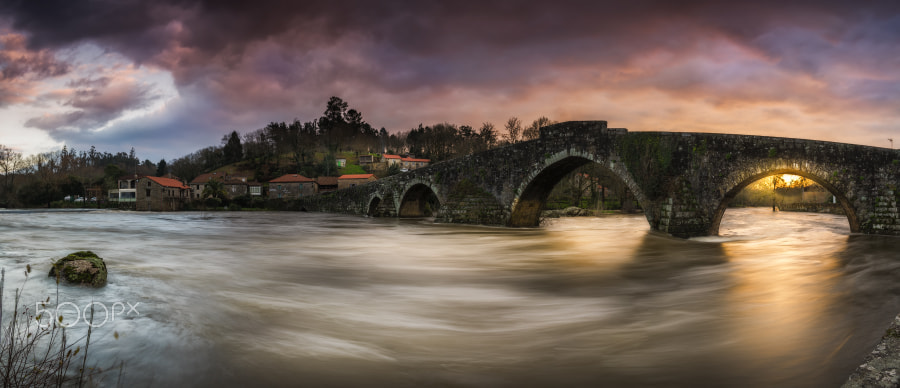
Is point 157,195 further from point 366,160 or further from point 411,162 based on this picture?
point 411,162

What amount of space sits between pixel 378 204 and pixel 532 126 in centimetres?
2187

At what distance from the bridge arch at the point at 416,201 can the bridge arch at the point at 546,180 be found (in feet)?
25.9

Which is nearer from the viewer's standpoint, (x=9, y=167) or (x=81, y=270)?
(x=81, y=270)

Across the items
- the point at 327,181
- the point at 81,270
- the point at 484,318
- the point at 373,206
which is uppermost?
the point at 327,181

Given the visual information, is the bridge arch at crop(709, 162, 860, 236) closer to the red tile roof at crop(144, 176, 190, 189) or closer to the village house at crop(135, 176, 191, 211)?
the village house at crop(135, 176, 191, 211)

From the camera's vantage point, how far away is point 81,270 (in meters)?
5.96

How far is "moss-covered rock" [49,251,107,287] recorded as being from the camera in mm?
5879

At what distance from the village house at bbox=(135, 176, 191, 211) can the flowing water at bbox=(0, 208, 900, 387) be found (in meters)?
44.0

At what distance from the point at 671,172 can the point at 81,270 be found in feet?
51.6

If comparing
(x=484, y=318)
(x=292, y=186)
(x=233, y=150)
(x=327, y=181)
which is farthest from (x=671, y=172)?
(x=233, y=150)

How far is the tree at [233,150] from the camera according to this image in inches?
3423

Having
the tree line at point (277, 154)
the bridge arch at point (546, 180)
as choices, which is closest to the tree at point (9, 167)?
the tree line at point (277, 154)

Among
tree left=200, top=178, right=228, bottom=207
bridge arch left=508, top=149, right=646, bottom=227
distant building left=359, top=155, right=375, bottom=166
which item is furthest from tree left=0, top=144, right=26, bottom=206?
bridge arch left=508, top=149, right=646, bottom=227

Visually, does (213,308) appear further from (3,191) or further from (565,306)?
(3,191)
